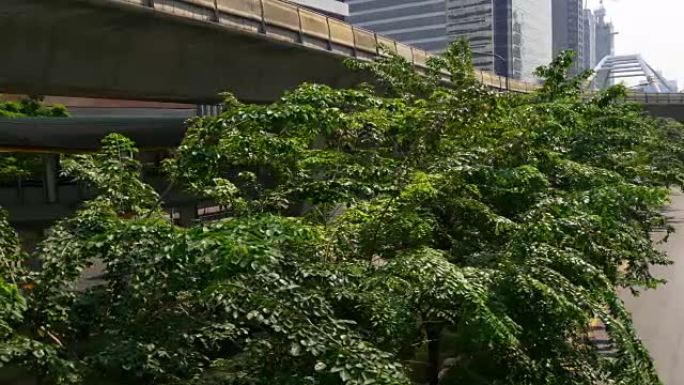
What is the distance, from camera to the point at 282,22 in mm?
14922

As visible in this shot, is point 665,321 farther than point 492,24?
No

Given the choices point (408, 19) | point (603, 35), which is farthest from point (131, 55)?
point (603, 35)

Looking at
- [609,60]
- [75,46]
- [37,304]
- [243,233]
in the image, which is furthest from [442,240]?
[609,60]

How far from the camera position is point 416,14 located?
3698 inches

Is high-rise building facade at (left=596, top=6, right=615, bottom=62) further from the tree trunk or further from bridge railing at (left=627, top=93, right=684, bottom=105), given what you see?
the tree trunk

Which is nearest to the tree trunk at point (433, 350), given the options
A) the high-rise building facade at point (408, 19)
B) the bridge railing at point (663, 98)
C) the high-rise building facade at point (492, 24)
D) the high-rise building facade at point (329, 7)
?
the bridge railing at point (663, 98)

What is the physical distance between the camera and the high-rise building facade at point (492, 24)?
291 ft

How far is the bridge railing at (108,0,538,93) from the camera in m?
12.3

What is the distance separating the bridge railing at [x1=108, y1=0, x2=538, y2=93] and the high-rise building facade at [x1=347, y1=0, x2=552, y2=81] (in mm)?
65016

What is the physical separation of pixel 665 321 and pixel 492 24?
74397 millimetres

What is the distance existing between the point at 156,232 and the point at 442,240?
3.09m

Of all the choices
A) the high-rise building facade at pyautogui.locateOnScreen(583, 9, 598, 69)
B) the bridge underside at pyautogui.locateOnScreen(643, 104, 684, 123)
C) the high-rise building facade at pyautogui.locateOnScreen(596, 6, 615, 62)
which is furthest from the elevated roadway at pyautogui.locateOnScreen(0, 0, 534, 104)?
the high-rise building facade at pyautogui.locateOnScreen(596, 6, 615, 62)

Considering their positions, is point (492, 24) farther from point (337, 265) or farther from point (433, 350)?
point (337, 265)

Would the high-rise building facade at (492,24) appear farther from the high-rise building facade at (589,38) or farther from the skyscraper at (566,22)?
the high-rise building facade at (589,38)
